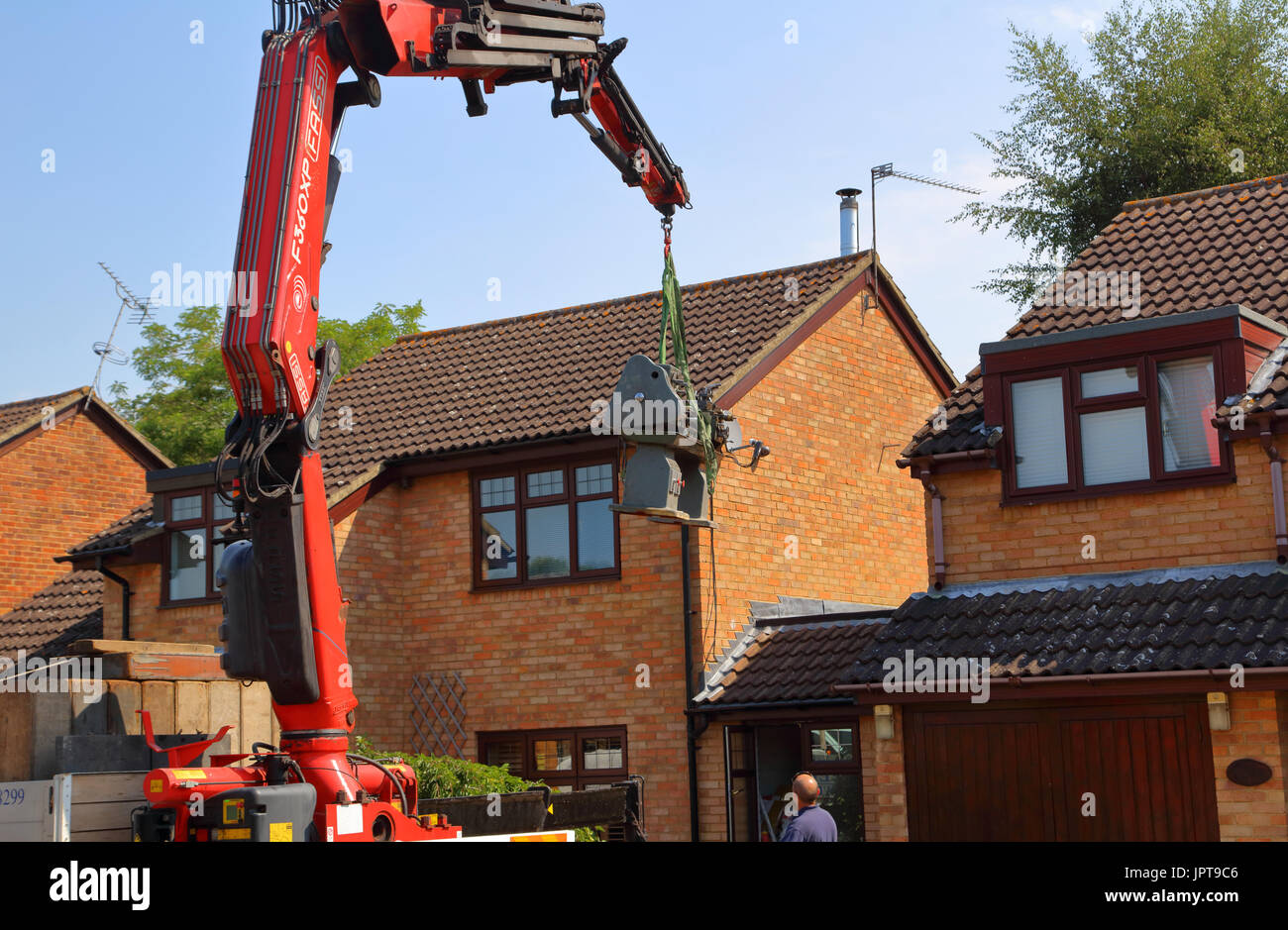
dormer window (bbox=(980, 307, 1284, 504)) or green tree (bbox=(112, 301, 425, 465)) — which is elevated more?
green tree (bbox=(112, 301, 425, 465))

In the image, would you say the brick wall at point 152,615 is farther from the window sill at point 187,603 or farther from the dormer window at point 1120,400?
the dormer window at point 1120,400

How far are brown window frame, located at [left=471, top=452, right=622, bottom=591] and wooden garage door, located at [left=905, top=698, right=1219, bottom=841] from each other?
523cm

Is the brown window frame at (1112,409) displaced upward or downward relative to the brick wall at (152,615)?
upward

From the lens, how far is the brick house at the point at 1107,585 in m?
13.4

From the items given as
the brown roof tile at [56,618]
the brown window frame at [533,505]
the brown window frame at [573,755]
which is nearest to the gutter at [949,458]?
the brown window frame at [533,505]

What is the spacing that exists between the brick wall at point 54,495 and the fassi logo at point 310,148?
20.8 m

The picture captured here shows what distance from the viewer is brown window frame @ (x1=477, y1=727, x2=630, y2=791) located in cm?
1831

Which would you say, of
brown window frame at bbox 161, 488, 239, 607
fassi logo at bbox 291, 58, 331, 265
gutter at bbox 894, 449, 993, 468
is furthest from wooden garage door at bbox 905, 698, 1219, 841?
brown window frame at bbox 161, 488, 239, 607

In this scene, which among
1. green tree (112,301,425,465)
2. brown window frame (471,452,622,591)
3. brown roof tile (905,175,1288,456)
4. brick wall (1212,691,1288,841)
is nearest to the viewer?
brick wall (1212,691,1288,841)

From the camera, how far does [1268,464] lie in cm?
1430

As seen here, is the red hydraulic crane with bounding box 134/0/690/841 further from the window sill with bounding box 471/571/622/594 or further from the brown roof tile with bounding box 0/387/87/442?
the brown roof tile with bounding box 0/387/87/442
